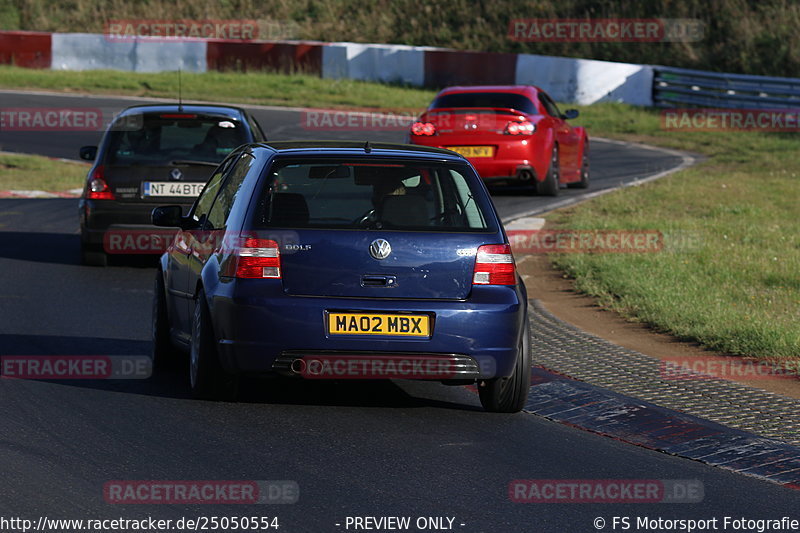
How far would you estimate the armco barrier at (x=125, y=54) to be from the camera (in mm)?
→ 39688

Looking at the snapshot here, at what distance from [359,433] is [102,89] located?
31.5m

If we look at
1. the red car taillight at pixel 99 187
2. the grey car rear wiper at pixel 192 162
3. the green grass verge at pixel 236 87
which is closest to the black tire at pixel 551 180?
the grey car rear wiper at pixel 192 162

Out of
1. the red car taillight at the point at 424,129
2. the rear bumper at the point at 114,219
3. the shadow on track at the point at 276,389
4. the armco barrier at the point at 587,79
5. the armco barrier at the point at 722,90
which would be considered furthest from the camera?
the armco barrier at the point at 587,79

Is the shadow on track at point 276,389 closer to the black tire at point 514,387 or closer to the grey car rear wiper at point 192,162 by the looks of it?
the black tire at point 514,387

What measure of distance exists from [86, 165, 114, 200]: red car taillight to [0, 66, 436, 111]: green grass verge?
67.2 feet

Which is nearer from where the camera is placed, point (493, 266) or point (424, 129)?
point (493, 266)

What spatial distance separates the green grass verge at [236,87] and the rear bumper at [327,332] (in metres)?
26.6

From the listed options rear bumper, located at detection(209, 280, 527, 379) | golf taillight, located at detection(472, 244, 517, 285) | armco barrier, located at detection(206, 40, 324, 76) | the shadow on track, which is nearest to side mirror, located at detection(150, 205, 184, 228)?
the shadow on track

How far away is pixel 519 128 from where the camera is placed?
1877 cm

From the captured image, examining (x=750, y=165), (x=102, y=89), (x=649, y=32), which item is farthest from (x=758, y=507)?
(x=649, y=32)

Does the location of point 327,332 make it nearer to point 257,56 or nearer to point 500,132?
point 500,132

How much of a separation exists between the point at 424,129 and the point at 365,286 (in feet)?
39.1

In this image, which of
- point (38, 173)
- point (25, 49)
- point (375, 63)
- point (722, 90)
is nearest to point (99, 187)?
point (38, 173)

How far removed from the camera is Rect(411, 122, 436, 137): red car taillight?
19.0 meters
